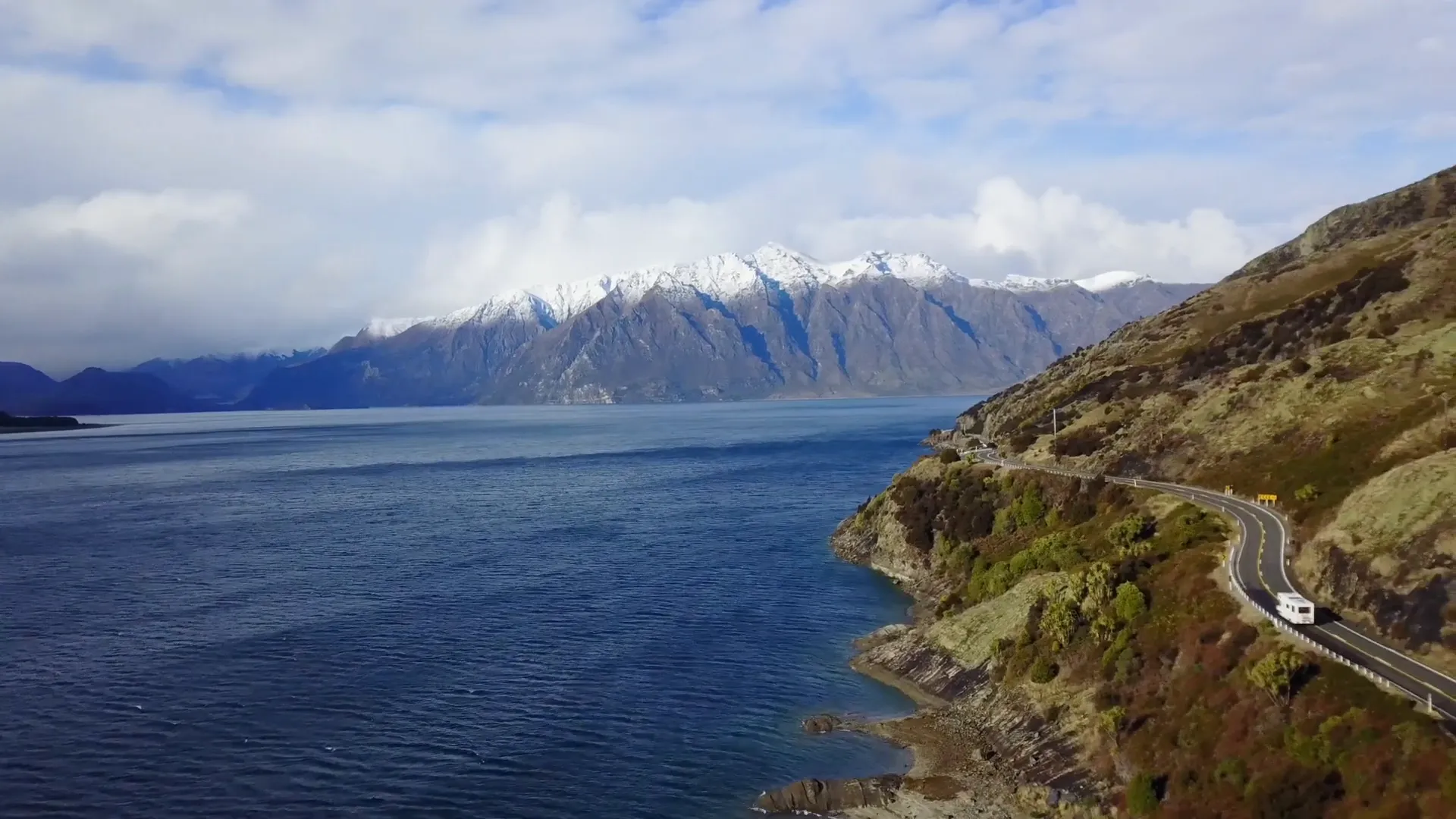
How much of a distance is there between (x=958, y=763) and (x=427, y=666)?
37083 mm

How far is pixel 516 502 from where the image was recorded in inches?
5915

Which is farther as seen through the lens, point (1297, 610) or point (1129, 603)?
point (1129, 603)

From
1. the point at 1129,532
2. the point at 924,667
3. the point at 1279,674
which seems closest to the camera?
the point at 1279,674

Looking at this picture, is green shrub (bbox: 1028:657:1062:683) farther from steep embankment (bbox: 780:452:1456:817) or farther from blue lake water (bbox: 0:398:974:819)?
blue lake water (bbox: 0:398:974:819)

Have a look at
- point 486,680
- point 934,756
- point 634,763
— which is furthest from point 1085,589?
point 486,680

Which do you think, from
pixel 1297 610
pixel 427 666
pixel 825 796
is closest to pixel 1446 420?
pixel 1297 610

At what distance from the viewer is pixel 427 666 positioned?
218 ft

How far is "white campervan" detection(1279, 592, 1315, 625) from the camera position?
4816 cm

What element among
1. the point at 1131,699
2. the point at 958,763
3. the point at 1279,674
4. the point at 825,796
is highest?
the point at 1279,674

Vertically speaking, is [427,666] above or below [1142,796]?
above

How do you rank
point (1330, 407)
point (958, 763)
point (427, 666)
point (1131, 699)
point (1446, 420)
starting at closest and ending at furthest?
point (1131, 699) < point (958, 763) < point (1446, 420) < point (427, 666) < point (1330, 407)

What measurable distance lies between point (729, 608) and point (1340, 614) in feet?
151

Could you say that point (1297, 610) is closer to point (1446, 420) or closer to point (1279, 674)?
point (1279, 674)

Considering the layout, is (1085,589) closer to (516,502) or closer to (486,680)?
(486,680)
